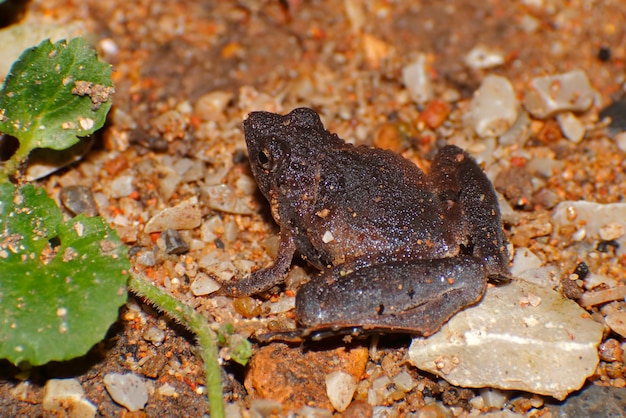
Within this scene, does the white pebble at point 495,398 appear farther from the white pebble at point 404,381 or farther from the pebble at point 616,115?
the pebble at point 616,115

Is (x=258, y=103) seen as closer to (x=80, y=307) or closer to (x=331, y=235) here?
(x=331, y=235)

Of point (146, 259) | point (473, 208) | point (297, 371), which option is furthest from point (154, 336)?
point (473, 208)

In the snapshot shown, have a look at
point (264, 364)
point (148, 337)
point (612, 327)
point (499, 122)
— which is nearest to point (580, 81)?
point (499, 122)

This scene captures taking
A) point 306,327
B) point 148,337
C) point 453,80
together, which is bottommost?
point 148,337

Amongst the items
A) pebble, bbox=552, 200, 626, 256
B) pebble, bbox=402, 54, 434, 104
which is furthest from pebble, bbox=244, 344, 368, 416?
pebble, bbox=402, 54, 434, 104

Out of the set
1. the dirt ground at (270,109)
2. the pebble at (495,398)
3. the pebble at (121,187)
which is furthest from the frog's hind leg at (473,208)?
the pebble at (121,187)
